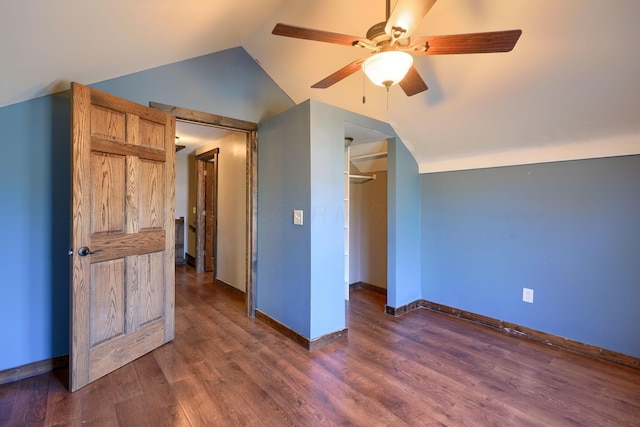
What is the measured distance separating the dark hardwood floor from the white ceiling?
1.75 m

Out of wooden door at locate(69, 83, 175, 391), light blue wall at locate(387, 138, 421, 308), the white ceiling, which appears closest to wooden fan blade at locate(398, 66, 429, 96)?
the white ceiling

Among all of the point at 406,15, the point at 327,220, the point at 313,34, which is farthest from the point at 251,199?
the point at 406,15

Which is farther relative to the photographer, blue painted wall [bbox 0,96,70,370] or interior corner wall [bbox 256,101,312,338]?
interior corner wall [bbox 256,101,312,338]

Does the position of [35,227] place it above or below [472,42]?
below

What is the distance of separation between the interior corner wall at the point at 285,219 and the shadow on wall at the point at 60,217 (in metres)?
1.56

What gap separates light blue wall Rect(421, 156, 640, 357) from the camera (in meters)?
2.26

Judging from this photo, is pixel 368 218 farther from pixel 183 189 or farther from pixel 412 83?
pixel 183 189

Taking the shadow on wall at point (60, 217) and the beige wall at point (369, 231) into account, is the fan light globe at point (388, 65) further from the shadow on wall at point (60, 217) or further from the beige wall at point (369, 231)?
the beige wall at point (369, 231)

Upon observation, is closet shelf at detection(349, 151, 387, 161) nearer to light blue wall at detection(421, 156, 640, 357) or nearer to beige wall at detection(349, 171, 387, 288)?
beige wall at detection(349, 171, 387, 288)

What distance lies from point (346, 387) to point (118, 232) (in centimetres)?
194

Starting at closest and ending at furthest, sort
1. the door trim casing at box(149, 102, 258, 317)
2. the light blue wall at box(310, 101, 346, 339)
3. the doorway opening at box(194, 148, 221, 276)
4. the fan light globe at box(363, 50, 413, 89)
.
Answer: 1. the fan light globe at box(363, 50, 413, 89)
2. the light blue wall at box(310, 101, 346, 339)
3. the door trim casing at box(149, 102, 258, 317)
4. the doorway opening at box(194, 148, 221, 276)

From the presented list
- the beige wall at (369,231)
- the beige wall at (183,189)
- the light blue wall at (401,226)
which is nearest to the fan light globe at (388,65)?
Answer: the light blue wall at (401,226)

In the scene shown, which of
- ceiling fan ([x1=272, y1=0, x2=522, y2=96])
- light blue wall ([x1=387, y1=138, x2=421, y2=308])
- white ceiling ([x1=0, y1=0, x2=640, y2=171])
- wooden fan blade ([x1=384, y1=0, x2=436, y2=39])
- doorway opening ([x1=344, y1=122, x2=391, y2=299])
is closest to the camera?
wooden fan blade ([x1=384, y1=0, x2=436, y2=39])

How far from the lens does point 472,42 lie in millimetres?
1383
